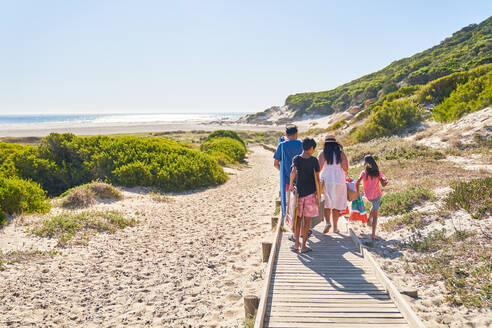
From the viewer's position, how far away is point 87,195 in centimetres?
1027

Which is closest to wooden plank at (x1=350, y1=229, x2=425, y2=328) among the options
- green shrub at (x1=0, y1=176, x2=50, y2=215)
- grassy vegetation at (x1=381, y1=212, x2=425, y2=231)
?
grassy vegetation at (x1=381, y1=212, x2=425, y2=231)

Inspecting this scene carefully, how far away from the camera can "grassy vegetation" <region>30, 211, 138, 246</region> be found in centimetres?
723

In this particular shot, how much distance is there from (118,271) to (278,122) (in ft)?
243

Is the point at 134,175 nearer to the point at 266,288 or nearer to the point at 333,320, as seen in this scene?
the point at 266,288

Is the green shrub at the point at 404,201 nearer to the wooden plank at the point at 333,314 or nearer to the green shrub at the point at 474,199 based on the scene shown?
the green shrub at the point at 474,199

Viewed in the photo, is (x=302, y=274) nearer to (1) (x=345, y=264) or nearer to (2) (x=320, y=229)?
(1) (x=345, y=264)

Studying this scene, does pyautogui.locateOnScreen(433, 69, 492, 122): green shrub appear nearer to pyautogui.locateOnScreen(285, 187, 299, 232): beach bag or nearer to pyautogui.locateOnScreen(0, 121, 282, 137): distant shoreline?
pyautogui.locateOnScreen(285, 187, 299, 232): beach bag

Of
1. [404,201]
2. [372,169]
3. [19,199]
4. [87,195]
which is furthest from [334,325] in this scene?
[87,195]

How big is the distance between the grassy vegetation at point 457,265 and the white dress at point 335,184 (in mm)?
1577

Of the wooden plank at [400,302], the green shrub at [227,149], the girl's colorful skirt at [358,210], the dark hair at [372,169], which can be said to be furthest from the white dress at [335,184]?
the green shrub at [227,149]

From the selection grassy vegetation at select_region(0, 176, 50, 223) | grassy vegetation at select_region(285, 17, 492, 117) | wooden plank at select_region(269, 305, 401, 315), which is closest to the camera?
wooden plank at select_region(269, 305, 401, 315)

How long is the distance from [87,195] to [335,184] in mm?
8665

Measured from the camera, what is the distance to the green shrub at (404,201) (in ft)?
24.4

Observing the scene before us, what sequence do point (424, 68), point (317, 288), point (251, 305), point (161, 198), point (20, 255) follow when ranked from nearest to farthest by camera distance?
point (251, 305), point (317, 288), point (20, 255), point (161, 198), point (424, 68)
